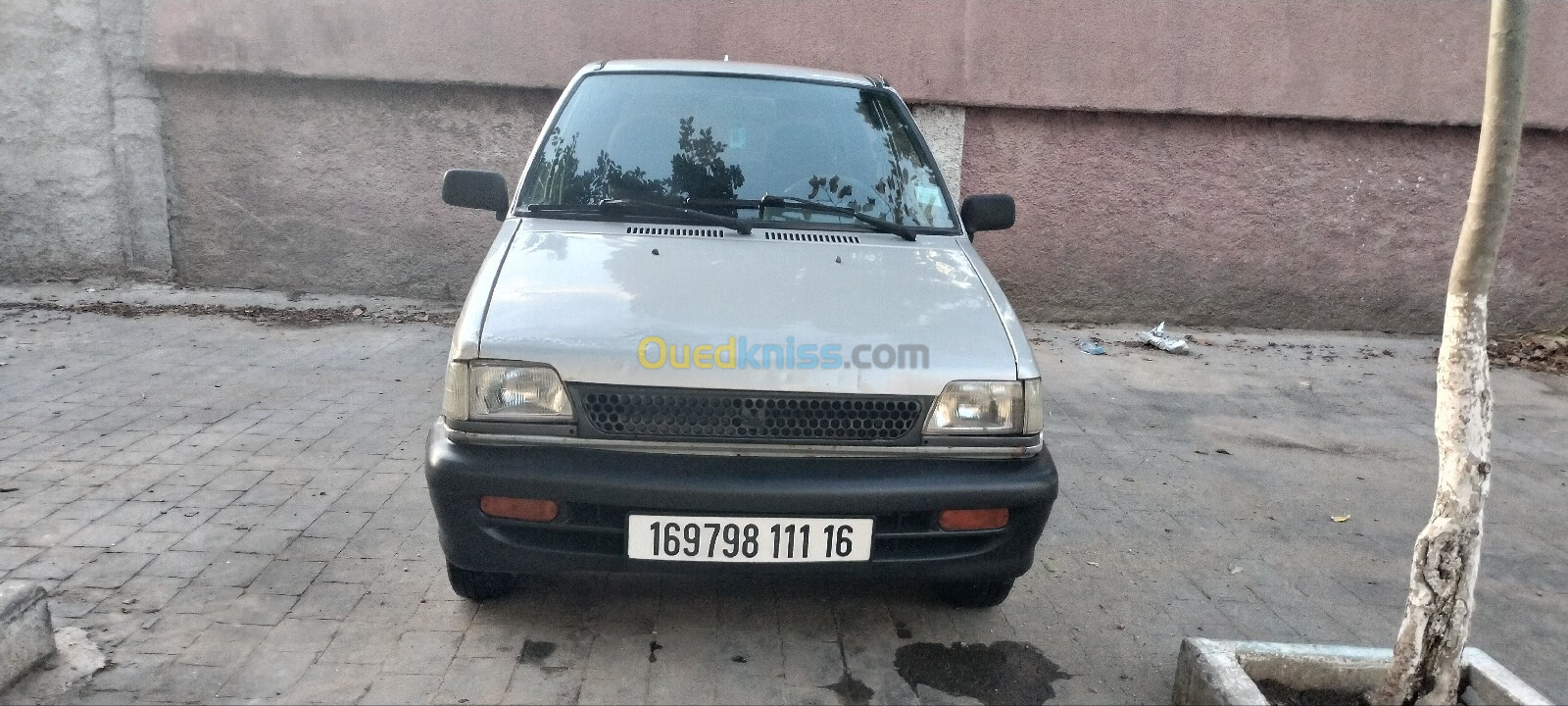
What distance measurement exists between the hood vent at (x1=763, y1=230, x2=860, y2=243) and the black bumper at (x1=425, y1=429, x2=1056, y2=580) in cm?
91

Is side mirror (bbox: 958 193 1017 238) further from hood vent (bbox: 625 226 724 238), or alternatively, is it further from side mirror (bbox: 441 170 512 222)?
side mirror (bbox: 441 170 512 222)

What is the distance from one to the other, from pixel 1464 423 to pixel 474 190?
3225mm

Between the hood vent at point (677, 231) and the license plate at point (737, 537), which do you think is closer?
the license plate at point (737, 537)

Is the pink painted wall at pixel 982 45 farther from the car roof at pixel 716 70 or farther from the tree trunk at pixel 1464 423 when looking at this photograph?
the tree trunk at pixel 1464 423

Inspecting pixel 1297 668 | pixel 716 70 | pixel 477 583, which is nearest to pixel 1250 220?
pixel 716 70

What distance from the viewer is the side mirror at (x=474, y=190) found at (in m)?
3.93

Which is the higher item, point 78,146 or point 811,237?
point 78,146

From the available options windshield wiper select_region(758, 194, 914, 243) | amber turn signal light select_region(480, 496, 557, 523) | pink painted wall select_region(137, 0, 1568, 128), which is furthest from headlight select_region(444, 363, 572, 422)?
pink painted wall select_region(137, 0, 1568, 128)

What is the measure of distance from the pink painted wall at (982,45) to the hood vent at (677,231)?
14.4 ft

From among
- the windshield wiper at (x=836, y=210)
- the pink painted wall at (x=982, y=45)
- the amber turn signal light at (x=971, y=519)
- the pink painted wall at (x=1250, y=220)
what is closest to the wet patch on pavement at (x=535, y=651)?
the amber turn signal light at (x=971, y=519)

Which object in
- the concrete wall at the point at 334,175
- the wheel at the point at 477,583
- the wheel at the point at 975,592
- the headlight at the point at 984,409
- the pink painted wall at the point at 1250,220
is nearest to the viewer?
the headlight at the point at 984,409

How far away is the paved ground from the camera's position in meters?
2.95

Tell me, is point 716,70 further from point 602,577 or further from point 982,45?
point 982,45

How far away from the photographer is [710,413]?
2.73 m
